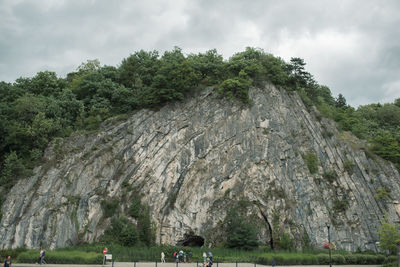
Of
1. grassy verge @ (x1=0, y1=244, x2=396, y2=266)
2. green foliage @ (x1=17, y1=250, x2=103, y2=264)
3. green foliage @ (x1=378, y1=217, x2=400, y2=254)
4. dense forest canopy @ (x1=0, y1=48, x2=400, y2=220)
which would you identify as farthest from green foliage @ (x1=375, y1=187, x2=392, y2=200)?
green foliage @ (x1=17, y1=250, x2=103, y2=264)

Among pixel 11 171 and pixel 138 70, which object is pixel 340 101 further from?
pixel 11 171

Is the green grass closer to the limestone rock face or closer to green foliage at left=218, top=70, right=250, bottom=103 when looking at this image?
the limestone rock face

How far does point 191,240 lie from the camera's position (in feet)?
124

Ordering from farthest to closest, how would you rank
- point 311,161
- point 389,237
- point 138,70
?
point 138,70, point 311,161, point 389,237

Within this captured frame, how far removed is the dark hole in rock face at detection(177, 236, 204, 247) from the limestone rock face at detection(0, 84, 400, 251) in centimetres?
45

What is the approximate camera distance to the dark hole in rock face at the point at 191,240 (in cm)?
3554

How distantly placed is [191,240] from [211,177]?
779 cm

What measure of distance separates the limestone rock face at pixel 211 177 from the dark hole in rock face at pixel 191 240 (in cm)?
45

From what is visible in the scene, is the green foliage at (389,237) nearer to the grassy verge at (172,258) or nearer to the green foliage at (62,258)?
the grassy verge at (172,258)

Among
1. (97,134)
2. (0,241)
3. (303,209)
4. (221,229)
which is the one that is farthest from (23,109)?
(303,209)

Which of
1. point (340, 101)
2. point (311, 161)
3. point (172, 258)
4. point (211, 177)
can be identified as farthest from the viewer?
point (340, 101)

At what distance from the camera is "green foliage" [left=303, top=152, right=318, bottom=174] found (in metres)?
40.6

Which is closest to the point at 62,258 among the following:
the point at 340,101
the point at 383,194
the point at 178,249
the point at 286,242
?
the point at 178,249

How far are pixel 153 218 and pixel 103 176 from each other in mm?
7028
